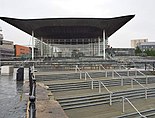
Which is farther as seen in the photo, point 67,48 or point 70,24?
point 67,48

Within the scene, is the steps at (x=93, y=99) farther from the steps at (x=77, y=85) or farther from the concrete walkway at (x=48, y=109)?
the steps at (x=77, y=85)

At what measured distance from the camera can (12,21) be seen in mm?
42188

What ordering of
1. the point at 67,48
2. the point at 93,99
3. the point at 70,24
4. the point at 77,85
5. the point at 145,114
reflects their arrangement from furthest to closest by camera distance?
1. the point at 67,48
2. the point at 70,24
3. the point at 77,85
4. the point at 93,99
5. the point at 145,114

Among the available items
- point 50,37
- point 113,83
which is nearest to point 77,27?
point 50,37

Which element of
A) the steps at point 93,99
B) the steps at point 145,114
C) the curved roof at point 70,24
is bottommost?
the steps at point 145,114

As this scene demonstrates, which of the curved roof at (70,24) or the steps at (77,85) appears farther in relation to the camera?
the curved roof at (70,24)

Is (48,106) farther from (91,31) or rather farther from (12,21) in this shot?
(91,31)

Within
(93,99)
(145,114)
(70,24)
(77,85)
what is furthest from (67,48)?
(145,114)

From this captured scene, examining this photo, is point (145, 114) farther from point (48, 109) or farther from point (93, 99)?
point (48, 109)

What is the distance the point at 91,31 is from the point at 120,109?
1559 inches

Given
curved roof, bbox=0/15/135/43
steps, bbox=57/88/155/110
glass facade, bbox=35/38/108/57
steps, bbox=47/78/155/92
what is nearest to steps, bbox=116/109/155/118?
steps, bbox=57/88/155/110

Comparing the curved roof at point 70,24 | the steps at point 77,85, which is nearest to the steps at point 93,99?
the steps at point 77,85

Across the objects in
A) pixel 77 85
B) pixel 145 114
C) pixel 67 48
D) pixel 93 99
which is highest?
pixel 67 48

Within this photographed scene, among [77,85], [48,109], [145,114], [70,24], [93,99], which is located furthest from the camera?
[70,24]
